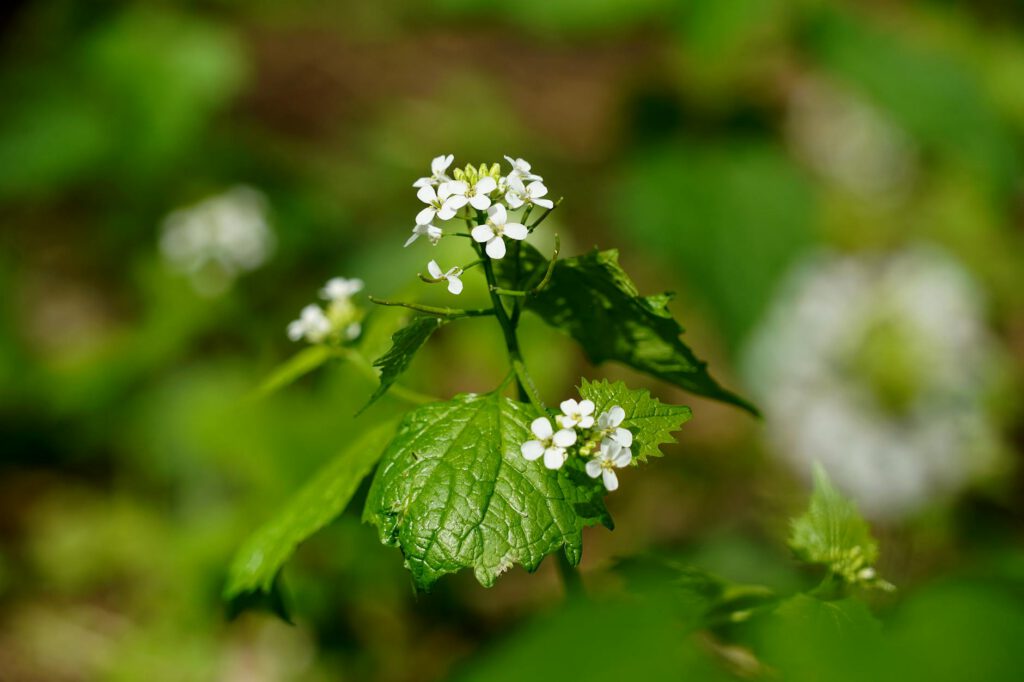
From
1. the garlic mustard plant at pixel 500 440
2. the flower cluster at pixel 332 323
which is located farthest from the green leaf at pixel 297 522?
the flower cluster at pixel 332 323

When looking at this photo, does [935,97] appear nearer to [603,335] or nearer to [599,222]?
[599,222]

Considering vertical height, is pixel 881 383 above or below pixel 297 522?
above

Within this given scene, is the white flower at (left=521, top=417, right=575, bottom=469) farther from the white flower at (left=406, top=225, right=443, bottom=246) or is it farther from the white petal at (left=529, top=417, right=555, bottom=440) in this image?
the white flower at (left=406, top=225, right=443, bottom=246)

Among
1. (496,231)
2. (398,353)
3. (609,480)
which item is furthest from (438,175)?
(609,480)

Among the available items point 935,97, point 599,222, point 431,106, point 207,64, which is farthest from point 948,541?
point 431,106

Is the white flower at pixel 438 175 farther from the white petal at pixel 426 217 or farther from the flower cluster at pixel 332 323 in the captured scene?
the flower cluster at pixel 332 323

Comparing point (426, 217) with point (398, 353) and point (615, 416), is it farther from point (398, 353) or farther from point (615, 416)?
point (615, 416)
